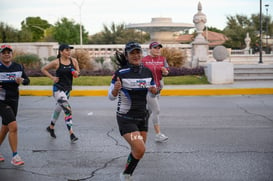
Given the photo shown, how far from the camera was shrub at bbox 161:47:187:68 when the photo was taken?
71.2 feet

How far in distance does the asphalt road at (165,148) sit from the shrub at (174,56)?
930cm

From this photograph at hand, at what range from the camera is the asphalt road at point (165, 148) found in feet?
19.5

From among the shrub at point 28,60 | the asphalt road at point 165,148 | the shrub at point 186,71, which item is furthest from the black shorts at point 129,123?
the shrub at point 28,60

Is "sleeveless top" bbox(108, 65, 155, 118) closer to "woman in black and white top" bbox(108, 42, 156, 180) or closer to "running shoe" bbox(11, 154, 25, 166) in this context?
"woman in black and white top" bbox(108, 42, 156, 180)

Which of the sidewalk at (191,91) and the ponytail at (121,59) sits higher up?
the ponytail at (121,59)

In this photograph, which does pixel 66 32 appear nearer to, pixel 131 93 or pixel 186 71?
pixel 186 71

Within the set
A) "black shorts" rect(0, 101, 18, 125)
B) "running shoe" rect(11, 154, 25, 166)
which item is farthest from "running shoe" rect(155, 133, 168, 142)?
"black shorts" rect(0, 101, 18, 125)

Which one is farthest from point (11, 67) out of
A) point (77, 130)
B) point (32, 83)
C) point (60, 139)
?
point (32, 83)

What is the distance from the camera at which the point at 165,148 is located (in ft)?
24.7

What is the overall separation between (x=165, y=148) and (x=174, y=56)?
14.5 meters

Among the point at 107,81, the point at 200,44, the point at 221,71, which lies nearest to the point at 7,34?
the point at 200,44

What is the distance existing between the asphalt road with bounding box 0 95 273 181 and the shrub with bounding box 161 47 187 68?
9.30 m

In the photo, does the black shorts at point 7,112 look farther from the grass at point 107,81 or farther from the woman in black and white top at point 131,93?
the grass at point 107,81

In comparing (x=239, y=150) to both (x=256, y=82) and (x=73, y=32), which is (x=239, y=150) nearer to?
(x=256, y=82)
